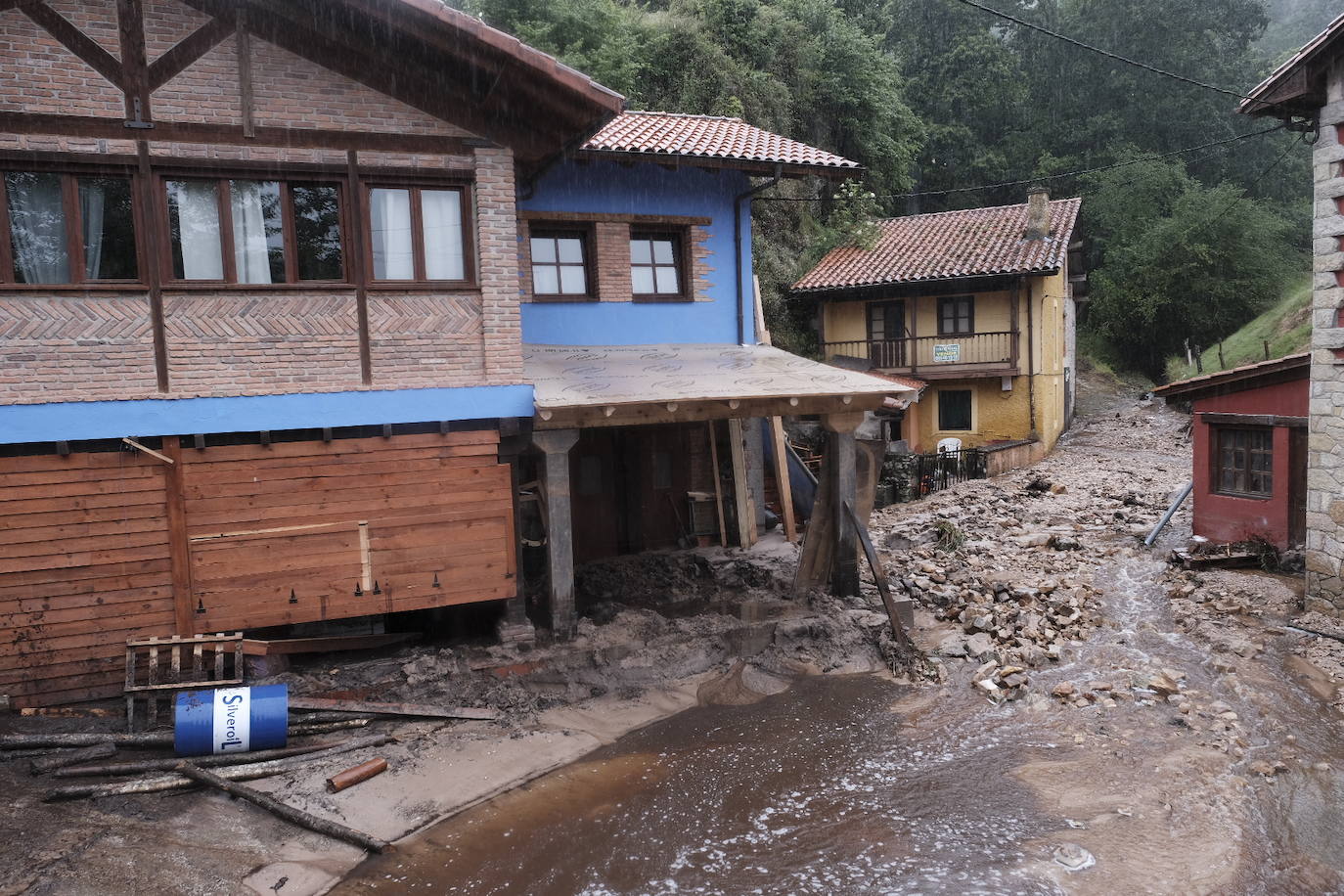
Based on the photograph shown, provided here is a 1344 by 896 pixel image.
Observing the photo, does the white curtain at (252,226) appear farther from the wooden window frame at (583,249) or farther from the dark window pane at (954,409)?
the dark window pane at (954,409)

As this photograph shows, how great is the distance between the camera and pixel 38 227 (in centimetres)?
782

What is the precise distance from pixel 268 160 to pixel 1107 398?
1250 inches

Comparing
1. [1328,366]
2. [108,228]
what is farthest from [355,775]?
[1328,366]

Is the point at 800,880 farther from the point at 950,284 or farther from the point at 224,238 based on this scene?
the point at 950,284

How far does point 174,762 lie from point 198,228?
4.83m

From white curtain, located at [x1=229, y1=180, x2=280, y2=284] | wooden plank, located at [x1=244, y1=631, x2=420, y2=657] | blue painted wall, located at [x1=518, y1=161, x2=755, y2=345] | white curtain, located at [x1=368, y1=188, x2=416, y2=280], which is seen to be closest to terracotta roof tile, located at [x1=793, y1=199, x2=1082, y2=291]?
blue painted wall, located at [x1=518, y1=161, x2=755, y2=345]

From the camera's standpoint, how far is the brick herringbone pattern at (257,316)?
26.8 feet

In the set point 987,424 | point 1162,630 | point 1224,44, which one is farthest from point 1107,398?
point 1162,630

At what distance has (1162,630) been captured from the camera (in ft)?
36.4

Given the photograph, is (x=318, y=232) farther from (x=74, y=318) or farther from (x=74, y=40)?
(x=74, y=40)

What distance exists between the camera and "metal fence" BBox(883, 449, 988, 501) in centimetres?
2070

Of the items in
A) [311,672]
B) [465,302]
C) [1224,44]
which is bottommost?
[311,672]

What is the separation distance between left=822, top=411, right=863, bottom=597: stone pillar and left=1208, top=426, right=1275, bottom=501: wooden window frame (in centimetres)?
699

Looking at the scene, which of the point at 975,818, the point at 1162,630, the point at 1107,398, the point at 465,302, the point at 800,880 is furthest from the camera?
the point at 1107,398
